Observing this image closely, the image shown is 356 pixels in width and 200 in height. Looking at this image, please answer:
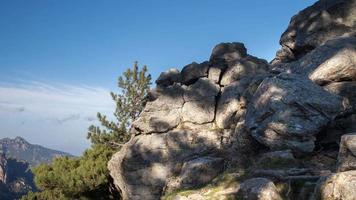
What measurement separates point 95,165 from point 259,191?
22.1 metres

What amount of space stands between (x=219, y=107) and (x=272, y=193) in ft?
44.8

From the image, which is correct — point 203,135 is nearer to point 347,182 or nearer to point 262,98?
point 262,98

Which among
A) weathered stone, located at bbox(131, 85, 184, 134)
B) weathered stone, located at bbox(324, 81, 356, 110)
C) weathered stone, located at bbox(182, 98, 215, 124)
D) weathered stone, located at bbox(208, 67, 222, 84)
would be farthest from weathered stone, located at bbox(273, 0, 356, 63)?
weathered stone, located at bbox(131, 85, 184, 134)

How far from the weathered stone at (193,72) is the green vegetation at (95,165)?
31.9 feet

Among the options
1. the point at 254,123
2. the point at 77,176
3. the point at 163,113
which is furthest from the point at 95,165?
the point at 254,123

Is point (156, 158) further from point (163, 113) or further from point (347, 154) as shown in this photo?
point (347, 154)

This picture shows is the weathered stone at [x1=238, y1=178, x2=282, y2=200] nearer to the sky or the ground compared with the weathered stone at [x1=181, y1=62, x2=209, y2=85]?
nearer to the ground

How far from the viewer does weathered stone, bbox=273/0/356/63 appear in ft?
85.3

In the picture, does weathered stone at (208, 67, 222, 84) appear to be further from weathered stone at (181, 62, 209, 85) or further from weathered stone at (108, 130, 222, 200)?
weathered stone at (108, 130, 222, 200)

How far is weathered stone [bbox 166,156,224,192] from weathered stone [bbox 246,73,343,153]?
252 cm

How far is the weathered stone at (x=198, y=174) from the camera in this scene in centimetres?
1784

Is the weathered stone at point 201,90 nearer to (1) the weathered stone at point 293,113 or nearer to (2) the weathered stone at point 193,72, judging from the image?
(2) the weathered stone at point 193,72

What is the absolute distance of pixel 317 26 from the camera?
26.8 metres

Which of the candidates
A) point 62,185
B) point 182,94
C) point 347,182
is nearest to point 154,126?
point 182,94
